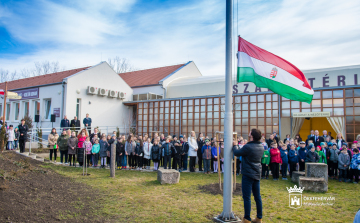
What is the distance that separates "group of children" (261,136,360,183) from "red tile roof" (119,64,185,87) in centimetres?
1647

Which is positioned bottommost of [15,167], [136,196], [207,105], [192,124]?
[136,196]

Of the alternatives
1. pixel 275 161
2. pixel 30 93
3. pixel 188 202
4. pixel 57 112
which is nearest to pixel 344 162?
pixel 275 161

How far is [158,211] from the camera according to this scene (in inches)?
232

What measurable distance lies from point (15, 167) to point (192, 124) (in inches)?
539

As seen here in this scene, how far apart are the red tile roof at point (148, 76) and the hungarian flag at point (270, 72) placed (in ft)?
64.3

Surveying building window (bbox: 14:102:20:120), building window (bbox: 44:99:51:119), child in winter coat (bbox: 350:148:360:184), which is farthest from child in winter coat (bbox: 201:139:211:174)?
building window (bbox: 14:102:20:120)

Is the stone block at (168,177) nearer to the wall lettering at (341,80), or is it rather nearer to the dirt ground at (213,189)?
the dirt ground at (213,189)

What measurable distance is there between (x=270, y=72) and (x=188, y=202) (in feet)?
12.5

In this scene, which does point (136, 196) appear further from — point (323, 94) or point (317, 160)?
point (323, 94)

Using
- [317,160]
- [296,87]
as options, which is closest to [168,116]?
[317,160]

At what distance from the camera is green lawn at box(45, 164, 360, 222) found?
5.57 m

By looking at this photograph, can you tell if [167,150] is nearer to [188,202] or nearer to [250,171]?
[188,202]

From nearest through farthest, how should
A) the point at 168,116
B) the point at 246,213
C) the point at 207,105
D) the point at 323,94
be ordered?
the point at 246,213, the point at 323,94, the point at 207,105, the point at 168,116

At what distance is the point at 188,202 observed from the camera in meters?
6.64
